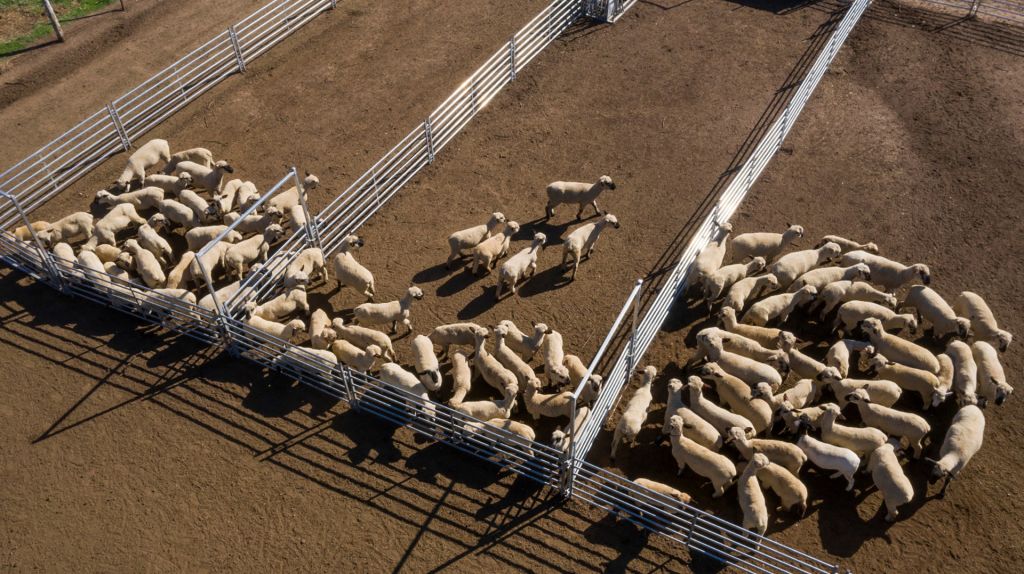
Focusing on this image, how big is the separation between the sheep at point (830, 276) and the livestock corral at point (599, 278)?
0.06 m

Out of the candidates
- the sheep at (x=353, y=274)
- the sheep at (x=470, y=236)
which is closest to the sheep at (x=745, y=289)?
the sheep at (x=470, y=236)

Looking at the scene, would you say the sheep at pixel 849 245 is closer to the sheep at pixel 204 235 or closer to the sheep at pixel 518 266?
the sheep at pixel 518 266

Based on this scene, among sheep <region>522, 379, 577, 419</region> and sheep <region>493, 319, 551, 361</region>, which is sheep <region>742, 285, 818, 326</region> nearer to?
sheep <region>522, 379, 577, 419</region>

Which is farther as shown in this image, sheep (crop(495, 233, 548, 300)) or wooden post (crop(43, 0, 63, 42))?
wooden post (crop(43, 0, 63, 42))

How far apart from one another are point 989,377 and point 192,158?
659 inches

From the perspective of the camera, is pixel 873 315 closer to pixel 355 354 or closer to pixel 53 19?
pixel 355 354

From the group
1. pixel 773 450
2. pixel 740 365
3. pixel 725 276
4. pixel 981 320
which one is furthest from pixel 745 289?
pixel 981 320

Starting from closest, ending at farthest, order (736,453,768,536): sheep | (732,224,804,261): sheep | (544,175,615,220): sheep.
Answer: (736,453,768,536): sheep < (732,224,804,261): sheep < (544,175,615,220): sheep

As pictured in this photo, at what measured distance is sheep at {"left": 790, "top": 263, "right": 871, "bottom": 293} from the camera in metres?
14.6

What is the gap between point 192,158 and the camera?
17.9m

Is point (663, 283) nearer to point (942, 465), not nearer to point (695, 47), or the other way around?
point (942, 465)

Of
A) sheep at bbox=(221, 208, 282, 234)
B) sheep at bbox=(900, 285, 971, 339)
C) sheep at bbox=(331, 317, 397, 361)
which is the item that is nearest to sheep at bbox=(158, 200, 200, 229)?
sheep at bbox=(221, 208, 282, 234)

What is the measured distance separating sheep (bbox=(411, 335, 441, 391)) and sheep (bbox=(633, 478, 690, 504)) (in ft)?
12.1

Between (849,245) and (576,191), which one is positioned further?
(576,191)
